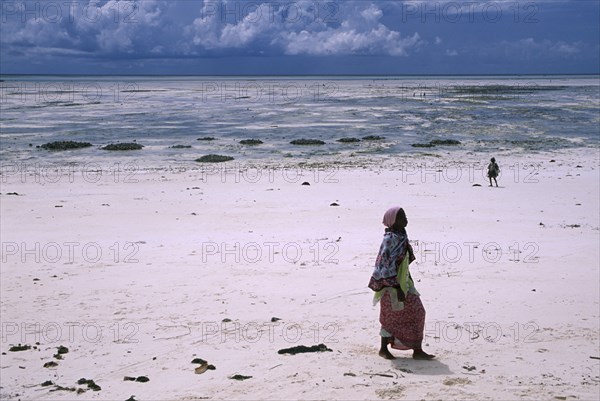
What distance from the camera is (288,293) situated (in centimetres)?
945

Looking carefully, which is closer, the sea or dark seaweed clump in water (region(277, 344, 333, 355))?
dark seaweed clump in water (region(277, 344, 333, 355))

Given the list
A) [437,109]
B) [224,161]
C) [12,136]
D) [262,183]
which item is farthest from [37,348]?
[437,109]

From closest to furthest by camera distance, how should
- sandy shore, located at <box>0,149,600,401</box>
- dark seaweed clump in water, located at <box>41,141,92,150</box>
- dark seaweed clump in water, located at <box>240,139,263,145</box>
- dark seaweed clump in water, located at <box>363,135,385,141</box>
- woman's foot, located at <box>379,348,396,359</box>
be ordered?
sandy shore, located at <box>0,149,600,401</box> < woman's foot, located at <box>379,348,396,359</box> < dark seaweed clump in water, located at <box>41,141,92,150</box> < dark seaweed clump in water, located at <box>240,139,263,145</box> < dark seaweed clump in water, located at <box>363,135,385,141</box>

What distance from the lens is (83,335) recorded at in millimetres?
7910

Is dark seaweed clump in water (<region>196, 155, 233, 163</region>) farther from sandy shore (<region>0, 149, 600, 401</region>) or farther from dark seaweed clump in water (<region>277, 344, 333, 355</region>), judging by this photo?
dark seaweed clump in water (<region>277, 344, 333, 355</region>)

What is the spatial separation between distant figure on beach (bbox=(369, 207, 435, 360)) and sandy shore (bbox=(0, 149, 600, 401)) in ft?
0.92

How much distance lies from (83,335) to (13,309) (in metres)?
1.59

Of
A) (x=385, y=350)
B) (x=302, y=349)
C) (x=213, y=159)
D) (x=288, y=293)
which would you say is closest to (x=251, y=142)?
(x=213, y=159)

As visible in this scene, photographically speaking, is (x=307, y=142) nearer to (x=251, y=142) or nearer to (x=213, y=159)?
(x=251, y=142)

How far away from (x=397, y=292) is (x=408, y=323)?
1.31 ft

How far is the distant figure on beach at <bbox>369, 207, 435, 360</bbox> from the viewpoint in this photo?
267 inches

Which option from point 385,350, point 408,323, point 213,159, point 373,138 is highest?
point 373,138

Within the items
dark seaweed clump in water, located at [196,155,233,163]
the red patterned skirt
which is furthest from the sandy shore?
dark seaweed clump in water, located at [196,155,233,163]

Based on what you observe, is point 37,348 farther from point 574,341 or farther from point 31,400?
point 574,341
